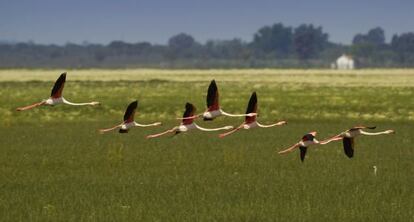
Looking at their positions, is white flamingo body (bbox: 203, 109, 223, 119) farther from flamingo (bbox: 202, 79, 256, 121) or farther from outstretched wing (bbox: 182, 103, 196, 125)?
outstretched wing (bbox: 182, 103, 196, 125)

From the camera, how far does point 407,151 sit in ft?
138

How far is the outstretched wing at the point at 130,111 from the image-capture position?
1401 cm

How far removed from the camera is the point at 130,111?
46.7 ft

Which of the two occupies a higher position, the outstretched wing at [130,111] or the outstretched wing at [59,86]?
the outstretched wing at [59,86]

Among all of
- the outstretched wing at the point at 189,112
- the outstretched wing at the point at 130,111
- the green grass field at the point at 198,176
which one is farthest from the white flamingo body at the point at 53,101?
the green grass field at the point at 198,176

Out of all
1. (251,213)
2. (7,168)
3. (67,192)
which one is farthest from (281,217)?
(7,168)

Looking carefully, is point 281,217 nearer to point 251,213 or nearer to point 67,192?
point 251,213

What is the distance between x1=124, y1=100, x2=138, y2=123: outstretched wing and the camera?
46.0ft

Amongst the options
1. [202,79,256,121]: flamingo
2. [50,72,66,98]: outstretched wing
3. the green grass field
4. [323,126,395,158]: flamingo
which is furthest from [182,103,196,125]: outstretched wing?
the green grass field

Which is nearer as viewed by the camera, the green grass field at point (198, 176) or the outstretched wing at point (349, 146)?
the outstretched wing at point (349, 146)

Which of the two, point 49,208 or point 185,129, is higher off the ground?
point 185,129

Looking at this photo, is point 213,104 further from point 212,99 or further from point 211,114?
point 211,114

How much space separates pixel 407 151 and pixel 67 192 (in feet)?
58.6

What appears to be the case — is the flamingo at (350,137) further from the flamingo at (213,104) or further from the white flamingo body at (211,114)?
the white flamingo body at (211,114)
